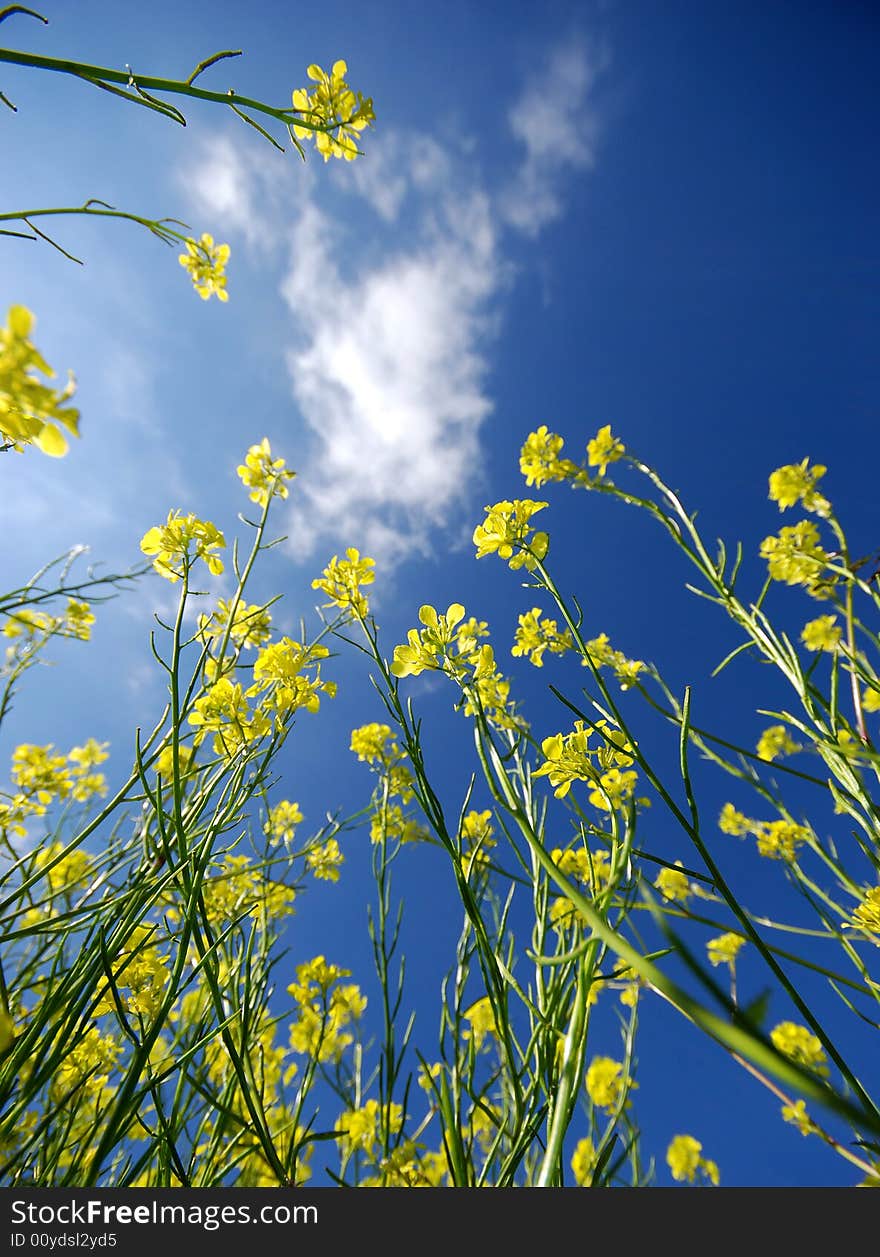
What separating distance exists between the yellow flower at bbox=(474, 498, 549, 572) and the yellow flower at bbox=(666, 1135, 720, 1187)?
3.50 m

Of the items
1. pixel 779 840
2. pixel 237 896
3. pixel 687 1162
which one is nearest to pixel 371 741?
pixel 237 896

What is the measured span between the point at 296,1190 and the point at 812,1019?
0.71m

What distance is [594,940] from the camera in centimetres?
→ 55

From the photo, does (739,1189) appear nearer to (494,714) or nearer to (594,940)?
(594,940)

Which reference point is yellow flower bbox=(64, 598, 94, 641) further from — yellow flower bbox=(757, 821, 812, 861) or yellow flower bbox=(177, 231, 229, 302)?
yellow flower bbox=(757, 821, 812, 861)

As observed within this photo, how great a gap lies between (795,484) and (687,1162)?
350 cm

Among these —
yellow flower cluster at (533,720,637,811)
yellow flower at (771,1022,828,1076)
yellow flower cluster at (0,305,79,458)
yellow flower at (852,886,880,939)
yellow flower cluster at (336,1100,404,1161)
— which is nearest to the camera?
yellow flower cluster at (0,305,79,458)

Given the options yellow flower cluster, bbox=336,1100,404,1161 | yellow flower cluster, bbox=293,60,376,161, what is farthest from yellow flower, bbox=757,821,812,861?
yellow flower cluster, bbox=293,60,376,161

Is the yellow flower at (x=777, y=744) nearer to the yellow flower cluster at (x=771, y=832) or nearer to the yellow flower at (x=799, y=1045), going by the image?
the yellow flower cluster at (x=771, y=832)

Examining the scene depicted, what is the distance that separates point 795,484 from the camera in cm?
182

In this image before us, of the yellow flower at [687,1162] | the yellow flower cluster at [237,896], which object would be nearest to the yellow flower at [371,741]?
the yellow flower cluster at [237,896]

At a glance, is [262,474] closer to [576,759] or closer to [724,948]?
[576,759]

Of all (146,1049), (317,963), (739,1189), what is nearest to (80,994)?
(146,1049)

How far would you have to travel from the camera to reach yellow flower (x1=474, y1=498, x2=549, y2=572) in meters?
1.31
